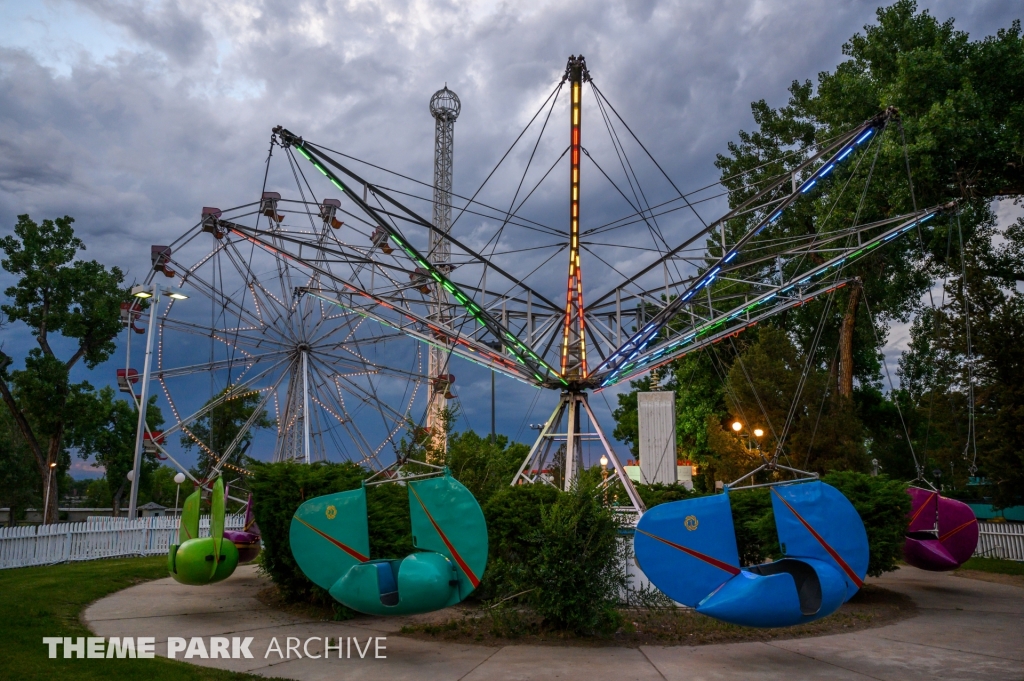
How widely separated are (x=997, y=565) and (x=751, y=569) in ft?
56.6

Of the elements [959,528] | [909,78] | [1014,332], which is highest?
[909,78]

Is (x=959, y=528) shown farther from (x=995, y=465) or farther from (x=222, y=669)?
(x=222, y=669)

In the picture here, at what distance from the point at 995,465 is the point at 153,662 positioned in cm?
2546

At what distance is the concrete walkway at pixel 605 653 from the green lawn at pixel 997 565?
822cm

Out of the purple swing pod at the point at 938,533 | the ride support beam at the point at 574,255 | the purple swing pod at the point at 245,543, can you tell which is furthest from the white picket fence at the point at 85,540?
the purple swing pod at the point at 938,533

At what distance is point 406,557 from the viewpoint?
394 inches

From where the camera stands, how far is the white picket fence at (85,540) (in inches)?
776

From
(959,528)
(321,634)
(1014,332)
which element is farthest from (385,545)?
(1014,332)

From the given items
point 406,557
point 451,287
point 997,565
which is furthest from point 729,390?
point 406,557

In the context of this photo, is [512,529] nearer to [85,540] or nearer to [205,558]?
[205,558]

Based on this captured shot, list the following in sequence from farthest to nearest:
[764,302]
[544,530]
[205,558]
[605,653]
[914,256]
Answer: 1. [914,256]
2. [764,302]
3. [205,558]
4. [544,530]
5. [605,653]

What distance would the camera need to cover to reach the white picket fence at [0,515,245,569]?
19.7 meters

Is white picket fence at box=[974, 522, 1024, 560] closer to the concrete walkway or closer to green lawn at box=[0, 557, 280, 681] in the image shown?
the concrete walkway

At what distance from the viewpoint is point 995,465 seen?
23500 mm
